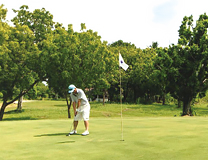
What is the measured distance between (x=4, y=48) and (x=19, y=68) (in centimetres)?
308

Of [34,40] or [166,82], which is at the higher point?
[34,40]

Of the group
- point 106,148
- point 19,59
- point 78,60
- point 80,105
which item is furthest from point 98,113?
point 106,148

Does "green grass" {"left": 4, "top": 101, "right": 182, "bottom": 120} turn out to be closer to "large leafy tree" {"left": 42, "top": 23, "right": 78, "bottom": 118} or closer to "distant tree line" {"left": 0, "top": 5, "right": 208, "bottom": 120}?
"distant tree line" {"left": 0, "top": 5, "right": 208, "bottom": 120}

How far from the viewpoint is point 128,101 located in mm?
78688

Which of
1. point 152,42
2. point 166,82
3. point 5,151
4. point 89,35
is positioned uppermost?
point 152,42

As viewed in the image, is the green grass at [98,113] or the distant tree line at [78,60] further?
the green grass at [98,113]

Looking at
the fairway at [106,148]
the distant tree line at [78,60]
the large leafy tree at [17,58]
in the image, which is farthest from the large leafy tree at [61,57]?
the fairway at [106,148]

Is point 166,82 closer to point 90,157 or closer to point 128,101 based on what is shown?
point 90,157

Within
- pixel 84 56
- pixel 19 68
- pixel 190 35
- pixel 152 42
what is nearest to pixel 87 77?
pixel 84 56

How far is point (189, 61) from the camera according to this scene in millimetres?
35188

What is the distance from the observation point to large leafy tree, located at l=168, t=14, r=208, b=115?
34438 mm

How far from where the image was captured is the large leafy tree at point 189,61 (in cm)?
3444

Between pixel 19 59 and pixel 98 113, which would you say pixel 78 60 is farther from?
pixel 98 113

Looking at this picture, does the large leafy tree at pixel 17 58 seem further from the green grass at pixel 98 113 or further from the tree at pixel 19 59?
the green grass at pixel 98 113
